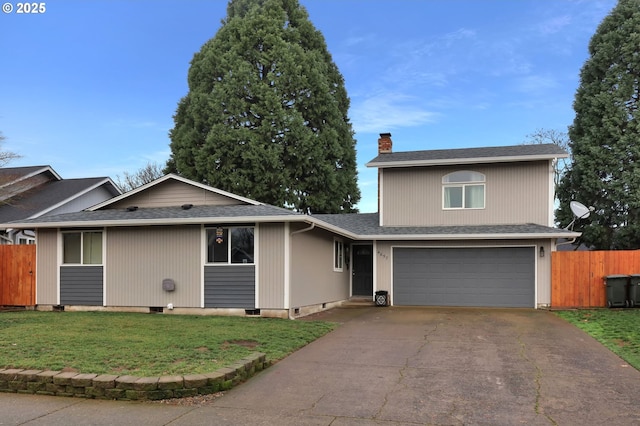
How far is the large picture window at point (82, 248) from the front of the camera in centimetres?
1391

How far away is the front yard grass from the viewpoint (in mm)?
6555

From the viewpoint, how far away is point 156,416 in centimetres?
501

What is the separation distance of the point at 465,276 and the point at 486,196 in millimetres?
2818

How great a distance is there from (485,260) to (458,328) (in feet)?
18.2

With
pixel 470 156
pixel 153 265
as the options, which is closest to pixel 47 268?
pixel 153 265

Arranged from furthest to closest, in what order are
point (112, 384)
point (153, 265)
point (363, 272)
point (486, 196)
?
point (363, 272), point (486, 196), point (153, 265), point (112, 384)

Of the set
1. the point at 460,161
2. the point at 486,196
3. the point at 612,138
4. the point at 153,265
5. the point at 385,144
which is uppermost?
the point at 612,138

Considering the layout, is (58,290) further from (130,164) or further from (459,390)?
(130,164)

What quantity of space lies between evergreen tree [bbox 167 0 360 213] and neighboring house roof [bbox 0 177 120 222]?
169 inches

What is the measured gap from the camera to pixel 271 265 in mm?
12305

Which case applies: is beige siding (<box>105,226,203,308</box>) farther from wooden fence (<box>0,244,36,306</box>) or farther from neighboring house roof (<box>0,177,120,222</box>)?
neighboring house roof (<box>0,177,120,222</box>)

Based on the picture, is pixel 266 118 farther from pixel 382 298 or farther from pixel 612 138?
pixel 612 138

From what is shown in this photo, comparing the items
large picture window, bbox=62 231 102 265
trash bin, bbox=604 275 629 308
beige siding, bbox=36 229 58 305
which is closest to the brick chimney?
trash bin, bbox=604 275 629 308

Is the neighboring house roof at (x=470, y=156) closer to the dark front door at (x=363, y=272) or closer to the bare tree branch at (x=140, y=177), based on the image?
the dark front door at (x=363, y=272)
